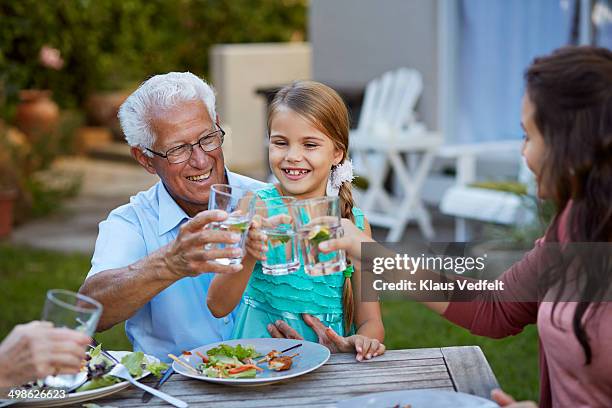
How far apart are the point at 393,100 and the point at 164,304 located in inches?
195

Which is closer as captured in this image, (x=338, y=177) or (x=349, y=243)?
(x=349, y=243)

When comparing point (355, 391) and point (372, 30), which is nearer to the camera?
point (355, 391)

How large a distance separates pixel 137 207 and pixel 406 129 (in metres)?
4.90

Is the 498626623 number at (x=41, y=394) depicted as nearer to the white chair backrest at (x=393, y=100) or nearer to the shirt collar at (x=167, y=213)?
the shirt collar at (x=167, y=213)

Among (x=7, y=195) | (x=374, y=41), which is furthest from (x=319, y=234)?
(x=374, y=41)

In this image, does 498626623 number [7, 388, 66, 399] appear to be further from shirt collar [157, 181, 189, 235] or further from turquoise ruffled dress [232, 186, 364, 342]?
shirt collar [157, 181, 189, 235]

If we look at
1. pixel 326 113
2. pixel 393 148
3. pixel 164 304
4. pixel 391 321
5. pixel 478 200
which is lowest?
pixel 391 321

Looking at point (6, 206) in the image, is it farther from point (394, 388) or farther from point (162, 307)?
point (394, 388)

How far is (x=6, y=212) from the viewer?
811cm

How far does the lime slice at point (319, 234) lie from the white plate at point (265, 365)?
342 millimetres

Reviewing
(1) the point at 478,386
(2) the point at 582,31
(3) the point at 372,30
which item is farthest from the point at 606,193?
(3) the point at 372,30

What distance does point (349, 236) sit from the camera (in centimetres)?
220

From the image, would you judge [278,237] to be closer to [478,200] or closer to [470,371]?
[470,371]

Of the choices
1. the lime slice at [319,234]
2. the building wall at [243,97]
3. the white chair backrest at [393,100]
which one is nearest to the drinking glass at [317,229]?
the lime slice at [319,234]
